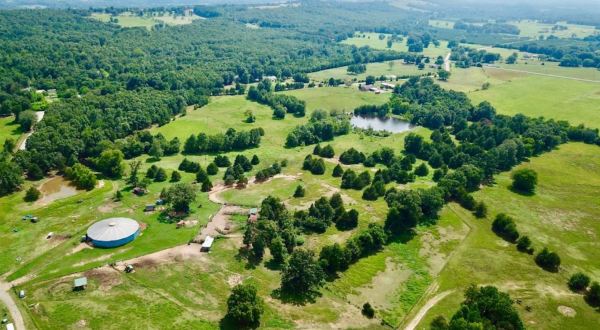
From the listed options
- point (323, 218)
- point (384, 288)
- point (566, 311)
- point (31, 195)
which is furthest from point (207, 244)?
point (566, 311)

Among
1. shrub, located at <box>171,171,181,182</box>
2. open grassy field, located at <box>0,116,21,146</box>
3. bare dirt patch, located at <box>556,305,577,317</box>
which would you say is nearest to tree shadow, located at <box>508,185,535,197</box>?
A: bare dirt patch, located at <box>556,305,577,317</box>

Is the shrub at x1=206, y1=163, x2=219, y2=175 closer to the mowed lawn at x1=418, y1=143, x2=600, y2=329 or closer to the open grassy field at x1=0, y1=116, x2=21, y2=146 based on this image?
the mowed lawn at x1=418, y1=143, x2=600, y2=329

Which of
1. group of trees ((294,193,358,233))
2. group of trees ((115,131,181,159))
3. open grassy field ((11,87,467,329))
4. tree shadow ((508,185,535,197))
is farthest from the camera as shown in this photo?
group of trees ((115,131,181,159))

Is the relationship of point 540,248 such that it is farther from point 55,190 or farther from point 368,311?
point 55,190

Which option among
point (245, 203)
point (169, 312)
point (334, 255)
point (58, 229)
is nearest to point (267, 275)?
point (334, 255)

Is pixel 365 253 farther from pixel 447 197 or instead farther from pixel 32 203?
pixel 32 203

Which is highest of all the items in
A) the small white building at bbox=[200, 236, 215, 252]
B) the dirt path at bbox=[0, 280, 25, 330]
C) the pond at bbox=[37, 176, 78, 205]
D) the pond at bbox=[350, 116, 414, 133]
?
the pond at bbox=[350, 116, 414, 133]

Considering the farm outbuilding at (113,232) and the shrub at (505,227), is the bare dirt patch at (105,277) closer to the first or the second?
the farm outbuilding at (113,232)
